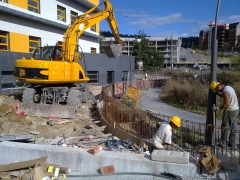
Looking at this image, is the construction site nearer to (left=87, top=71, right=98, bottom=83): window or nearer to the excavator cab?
the excavator cab

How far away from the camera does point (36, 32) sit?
17.0 meters

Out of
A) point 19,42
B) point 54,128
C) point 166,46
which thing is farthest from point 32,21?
point 166,46

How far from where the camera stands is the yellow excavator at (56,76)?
9.64m

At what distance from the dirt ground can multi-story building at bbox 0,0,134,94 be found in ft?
11.7

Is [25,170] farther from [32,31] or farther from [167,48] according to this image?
[167,48]

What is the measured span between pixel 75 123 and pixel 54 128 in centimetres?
99

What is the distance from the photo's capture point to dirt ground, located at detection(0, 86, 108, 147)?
24.1 feet

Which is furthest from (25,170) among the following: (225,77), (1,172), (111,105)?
(225,77)

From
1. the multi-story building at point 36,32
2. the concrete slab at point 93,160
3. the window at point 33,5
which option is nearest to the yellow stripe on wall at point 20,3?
the multi-story building at point 36,32

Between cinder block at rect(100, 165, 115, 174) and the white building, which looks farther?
the white building

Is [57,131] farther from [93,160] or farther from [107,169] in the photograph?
[107,169]

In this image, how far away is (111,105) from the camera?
9039mm

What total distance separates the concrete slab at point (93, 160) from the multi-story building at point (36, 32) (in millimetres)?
6809

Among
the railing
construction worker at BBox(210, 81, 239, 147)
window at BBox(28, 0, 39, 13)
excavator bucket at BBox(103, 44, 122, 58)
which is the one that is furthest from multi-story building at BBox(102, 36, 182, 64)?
construction worker at BBox(210, 81, 239, 147)
